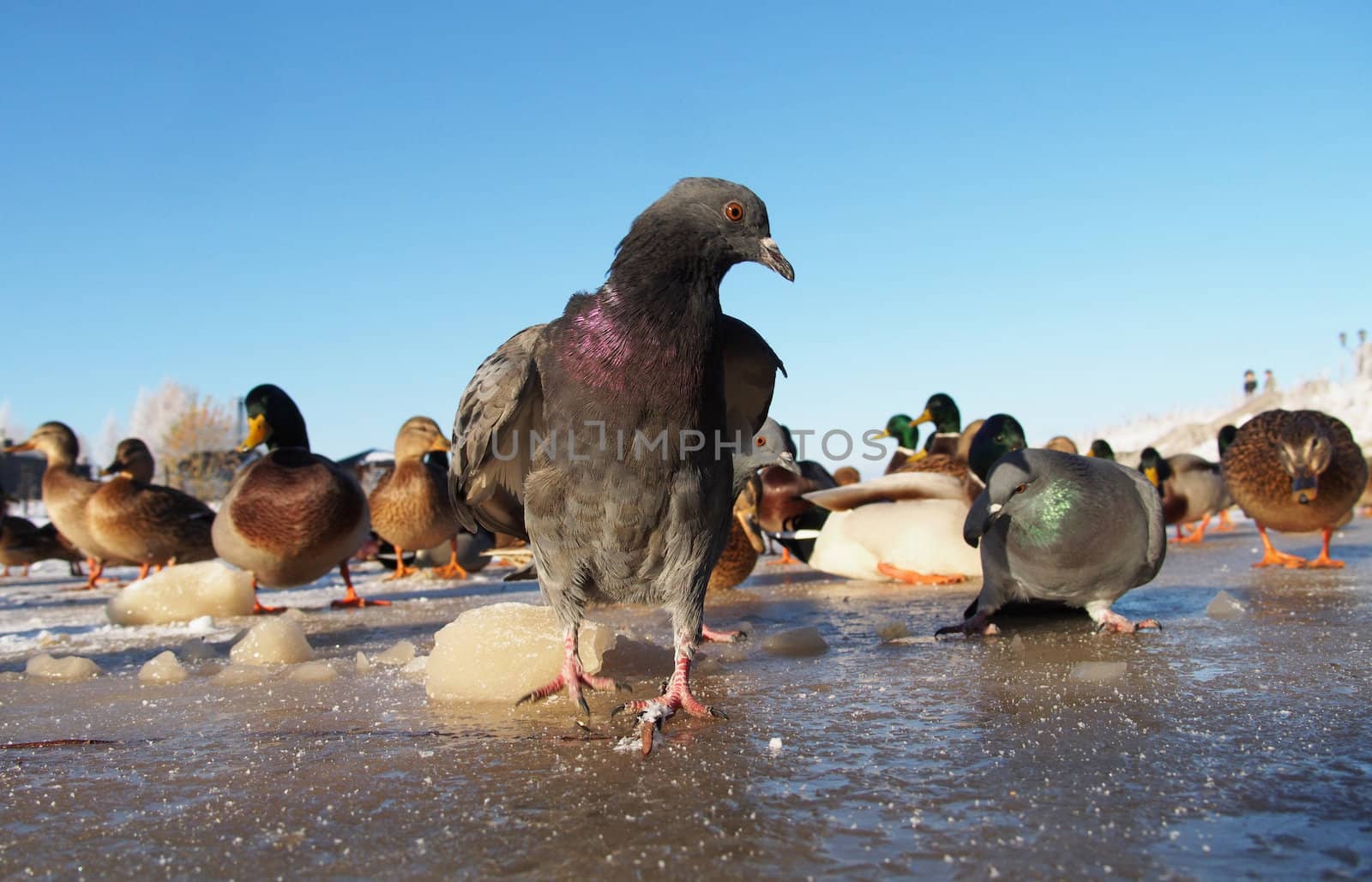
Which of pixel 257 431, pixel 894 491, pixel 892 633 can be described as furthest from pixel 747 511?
pixel 257 431

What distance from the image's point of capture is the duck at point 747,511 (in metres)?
4.64

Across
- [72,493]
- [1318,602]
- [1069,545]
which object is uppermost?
[72,493]

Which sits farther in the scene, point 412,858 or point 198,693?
point 198,693

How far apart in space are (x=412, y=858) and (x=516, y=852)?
155mm

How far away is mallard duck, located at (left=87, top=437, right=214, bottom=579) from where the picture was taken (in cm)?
825

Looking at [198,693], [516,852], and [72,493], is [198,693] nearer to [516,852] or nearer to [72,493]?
[516,852]

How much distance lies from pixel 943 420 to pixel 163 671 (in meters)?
9.93

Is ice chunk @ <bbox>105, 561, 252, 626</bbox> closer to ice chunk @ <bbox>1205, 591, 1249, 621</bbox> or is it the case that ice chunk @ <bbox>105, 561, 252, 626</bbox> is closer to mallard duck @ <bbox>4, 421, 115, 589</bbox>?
mallard duck @ <bbox>4, 421, 115, 589</bbox>

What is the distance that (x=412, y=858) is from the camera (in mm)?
1422

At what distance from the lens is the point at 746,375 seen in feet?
11.3

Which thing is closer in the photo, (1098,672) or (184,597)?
(1098,672)

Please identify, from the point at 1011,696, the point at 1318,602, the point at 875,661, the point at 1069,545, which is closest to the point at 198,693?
the point at 875,661

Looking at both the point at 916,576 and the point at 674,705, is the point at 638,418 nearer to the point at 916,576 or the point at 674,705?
the point at 674,705

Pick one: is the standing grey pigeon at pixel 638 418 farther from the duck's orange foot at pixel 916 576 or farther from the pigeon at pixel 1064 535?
the duck's orange foot at pixel 916 576
